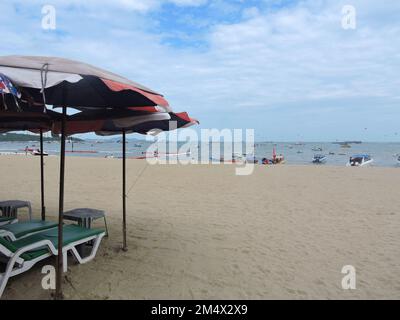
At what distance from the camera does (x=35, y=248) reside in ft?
10.2

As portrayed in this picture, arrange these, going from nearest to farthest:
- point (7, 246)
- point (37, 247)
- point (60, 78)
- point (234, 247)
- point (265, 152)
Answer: point (60, 78) < point (7, 246) < point (37, 247) < point (234, 247) < point (265, 152)

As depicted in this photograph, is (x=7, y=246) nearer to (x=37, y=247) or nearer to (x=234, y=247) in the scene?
(x=37, y=247)

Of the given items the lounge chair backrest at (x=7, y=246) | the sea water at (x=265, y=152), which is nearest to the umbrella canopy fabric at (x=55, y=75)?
the lounge chair backrest at (x=7, y=246)

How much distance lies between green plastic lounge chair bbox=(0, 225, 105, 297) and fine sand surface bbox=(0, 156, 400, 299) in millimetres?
288

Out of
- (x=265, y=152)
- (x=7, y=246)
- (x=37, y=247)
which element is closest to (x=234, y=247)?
(x=37, y=247)

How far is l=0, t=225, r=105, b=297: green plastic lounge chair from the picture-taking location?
2875 millimetres

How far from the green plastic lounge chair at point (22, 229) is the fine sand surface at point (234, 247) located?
1.36 ft

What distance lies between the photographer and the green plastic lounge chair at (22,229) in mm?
3375

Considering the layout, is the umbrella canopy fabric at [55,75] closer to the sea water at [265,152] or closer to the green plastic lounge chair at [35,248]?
the green plastic lounge chair at [35,248]

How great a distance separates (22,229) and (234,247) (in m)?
2.84

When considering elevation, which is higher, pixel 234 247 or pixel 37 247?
pixel 37 247
